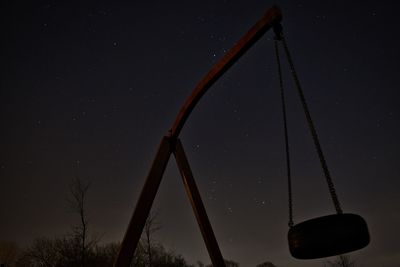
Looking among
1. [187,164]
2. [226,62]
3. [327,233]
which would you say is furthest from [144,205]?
[327,233]

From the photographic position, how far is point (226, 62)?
4219 millimetres

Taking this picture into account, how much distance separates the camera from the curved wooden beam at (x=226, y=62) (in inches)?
143

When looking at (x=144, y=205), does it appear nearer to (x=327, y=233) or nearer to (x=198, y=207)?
(x=198, y=207)

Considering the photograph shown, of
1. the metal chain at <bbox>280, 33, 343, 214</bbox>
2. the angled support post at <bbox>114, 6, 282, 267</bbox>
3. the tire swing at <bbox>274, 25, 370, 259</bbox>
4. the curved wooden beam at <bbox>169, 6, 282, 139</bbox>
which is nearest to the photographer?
the tire swing at <bbox>274, 25, 370, 259</bbox>

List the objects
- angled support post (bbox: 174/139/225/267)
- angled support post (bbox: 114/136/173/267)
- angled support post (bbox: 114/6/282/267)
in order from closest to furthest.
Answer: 1. angled support post (bbox: 114/6/282/267)
2. angled support post (bbox: 114/136/173/267)
3. angled support post (bbox: 174/139/225/267)

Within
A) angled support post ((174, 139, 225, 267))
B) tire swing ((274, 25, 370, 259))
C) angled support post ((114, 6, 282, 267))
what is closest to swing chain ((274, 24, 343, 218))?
tire swing ((274, 25, 370, 259))

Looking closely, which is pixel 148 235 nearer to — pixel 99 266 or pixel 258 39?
pixel 99 266

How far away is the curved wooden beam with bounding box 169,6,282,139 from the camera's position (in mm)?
3631

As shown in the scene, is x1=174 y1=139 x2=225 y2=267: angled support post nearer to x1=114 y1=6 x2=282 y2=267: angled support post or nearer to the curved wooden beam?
x1=114 y1=6 x2=282 y2=267: angled support post

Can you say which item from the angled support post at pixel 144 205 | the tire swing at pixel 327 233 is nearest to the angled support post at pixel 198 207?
Result: the angled support post at pixel 144 205

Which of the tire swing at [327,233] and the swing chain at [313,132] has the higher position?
the swing chain at [313,132]

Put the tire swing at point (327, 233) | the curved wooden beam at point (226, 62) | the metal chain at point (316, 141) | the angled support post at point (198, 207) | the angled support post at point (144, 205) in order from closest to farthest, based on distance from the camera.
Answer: the tire swing at point (327, 233), the metal chain at point (316, 141), the curved wooden beam at point (226, 62), the angled support post at point (144, 205), the angled support post at point (198, 207)

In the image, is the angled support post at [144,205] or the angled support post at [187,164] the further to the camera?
the angled support post at [144,205]

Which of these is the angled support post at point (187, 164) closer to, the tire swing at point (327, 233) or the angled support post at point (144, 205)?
the angled support post at point (144, 205)
